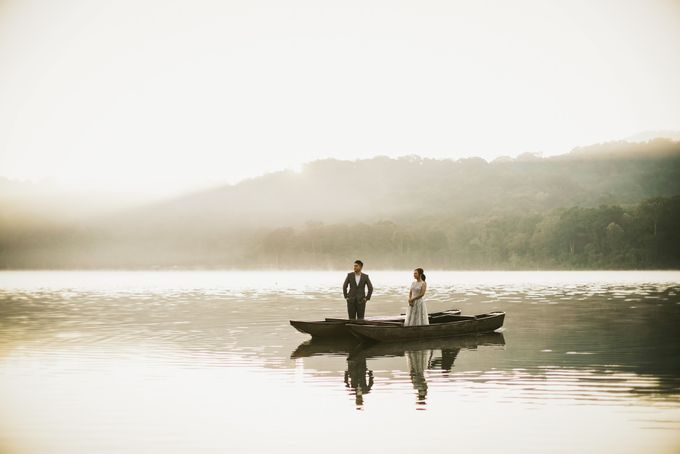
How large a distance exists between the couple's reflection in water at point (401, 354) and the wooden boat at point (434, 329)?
302 mm

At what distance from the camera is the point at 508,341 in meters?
32.5

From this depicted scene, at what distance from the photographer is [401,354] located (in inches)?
1126

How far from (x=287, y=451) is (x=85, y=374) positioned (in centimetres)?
1175

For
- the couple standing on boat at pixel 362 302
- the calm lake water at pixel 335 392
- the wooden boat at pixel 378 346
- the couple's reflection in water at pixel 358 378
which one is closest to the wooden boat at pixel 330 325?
the wooden boat at pixel 378 346

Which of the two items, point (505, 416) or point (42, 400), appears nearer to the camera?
point (505, 416)

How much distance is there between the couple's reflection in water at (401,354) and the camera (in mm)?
21047

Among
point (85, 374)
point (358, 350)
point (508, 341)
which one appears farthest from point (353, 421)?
point (508, 341)

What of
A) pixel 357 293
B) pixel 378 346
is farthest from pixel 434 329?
pixel 357 293

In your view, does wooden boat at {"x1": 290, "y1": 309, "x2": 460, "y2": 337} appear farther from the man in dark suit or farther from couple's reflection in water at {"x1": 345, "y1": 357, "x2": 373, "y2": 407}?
couple's reflection in water at {"x1": 345, "y1": 357, "x2": 373, "y2": 407}

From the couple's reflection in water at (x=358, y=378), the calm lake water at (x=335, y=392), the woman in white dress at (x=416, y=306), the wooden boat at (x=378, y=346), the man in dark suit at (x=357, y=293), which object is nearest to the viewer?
the calm lake water at (x=335, y=392)

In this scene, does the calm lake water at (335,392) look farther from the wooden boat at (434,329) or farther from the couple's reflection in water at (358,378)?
the wooden boat at (434,329)

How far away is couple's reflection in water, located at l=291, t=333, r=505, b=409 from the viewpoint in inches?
829

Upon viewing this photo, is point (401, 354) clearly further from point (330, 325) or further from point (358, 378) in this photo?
point (358, 378)

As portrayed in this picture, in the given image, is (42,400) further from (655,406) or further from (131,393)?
(655,406)
